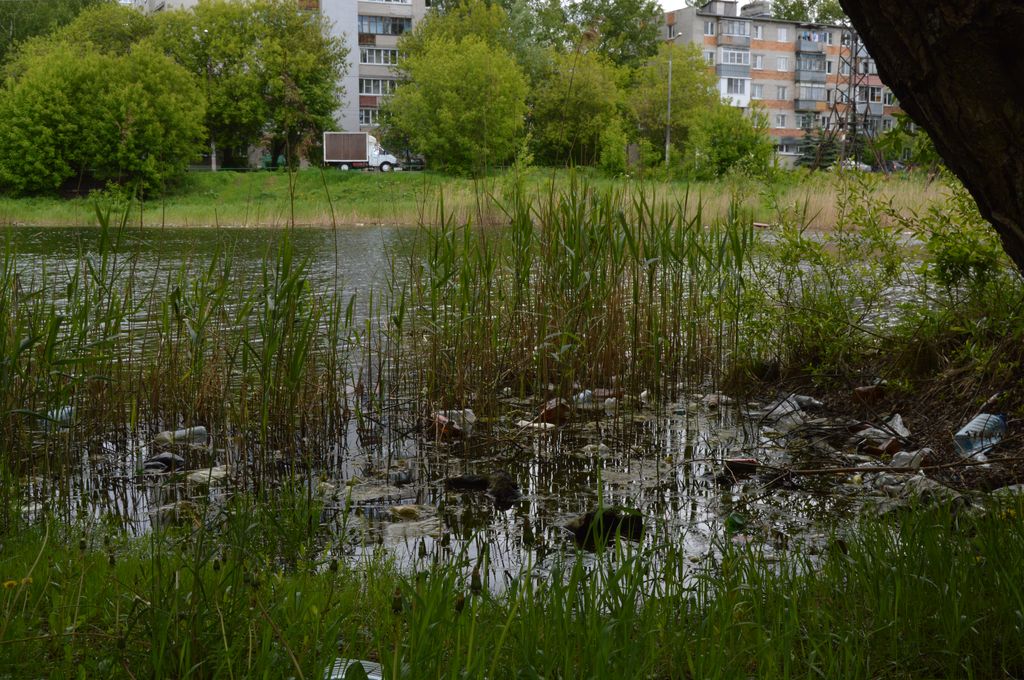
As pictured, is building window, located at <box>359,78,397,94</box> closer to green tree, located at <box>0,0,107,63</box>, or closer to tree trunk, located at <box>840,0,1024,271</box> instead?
green tree, located at <box>0,0,107,63</box>

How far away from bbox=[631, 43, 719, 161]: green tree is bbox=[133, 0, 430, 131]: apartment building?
20149 mm

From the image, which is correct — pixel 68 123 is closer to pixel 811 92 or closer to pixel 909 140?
pixel 909 140

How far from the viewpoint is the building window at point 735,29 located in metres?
80.3

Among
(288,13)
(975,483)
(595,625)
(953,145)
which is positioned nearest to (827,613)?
(595,625)

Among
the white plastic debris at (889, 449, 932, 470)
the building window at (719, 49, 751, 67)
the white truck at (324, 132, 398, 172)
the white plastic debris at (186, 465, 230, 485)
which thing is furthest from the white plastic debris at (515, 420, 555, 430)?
the building window at (719, 49, 751, 67)

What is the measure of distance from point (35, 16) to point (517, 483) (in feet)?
225

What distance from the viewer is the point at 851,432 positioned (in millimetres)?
4996

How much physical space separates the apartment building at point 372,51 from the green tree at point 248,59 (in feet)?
41.0

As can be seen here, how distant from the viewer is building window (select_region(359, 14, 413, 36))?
230 feet

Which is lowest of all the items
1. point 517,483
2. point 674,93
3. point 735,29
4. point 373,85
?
point 517,483

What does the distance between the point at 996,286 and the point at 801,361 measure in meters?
1.61

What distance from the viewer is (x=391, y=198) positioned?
1683 centimetres

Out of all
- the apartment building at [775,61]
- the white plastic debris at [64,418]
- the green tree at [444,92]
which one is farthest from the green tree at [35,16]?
the white plastic debris at [64,418]

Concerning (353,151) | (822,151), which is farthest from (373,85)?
(822,151)
